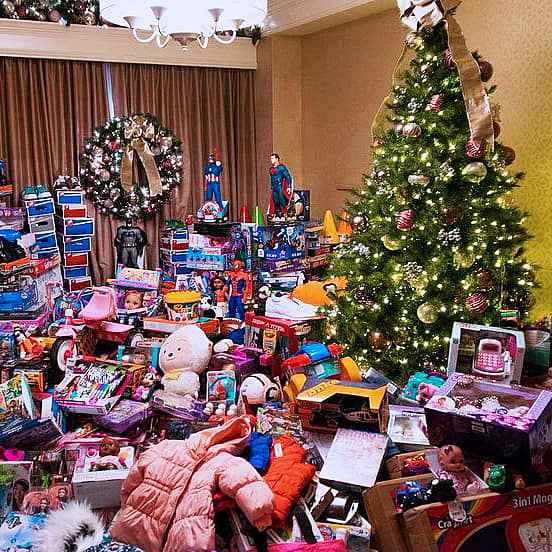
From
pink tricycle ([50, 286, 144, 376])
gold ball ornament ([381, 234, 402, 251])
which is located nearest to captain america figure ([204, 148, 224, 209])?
pink tricycle ([50, 286, 144, 376])

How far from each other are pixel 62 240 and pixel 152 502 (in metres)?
3.89

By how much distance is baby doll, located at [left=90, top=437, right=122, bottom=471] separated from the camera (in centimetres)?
252

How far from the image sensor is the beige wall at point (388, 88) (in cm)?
395

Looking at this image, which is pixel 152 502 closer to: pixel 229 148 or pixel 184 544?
pixel 184 544

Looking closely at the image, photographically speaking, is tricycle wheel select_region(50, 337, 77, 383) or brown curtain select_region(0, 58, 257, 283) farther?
brown curtain select_region(0, 58, 257, 283)

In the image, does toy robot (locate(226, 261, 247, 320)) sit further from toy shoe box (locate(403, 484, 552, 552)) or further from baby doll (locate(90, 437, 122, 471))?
toy shoe box (locate(403, 484, 552, 552))

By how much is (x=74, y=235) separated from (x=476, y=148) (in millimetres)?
3549

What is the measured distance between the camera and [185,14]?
3357mm

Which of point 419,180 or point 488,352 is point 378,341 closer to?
point 488,352

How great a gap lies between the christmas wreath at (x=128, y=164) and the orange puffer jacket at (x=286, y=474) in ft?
12.7

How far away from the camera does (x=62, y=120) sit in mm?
5652

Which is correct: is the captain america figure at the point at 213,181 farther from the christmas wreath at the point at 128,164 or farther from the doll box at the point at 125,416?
the doll box at the point at 125,416

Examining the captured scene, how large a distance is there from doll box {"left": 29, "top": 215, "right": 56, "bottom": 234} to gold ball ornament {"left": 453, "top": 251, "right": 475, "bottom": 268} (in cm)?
344

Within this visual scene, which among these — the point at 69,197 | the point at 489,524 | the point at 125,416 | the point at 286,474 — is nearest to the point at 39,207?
the point at 69,197
